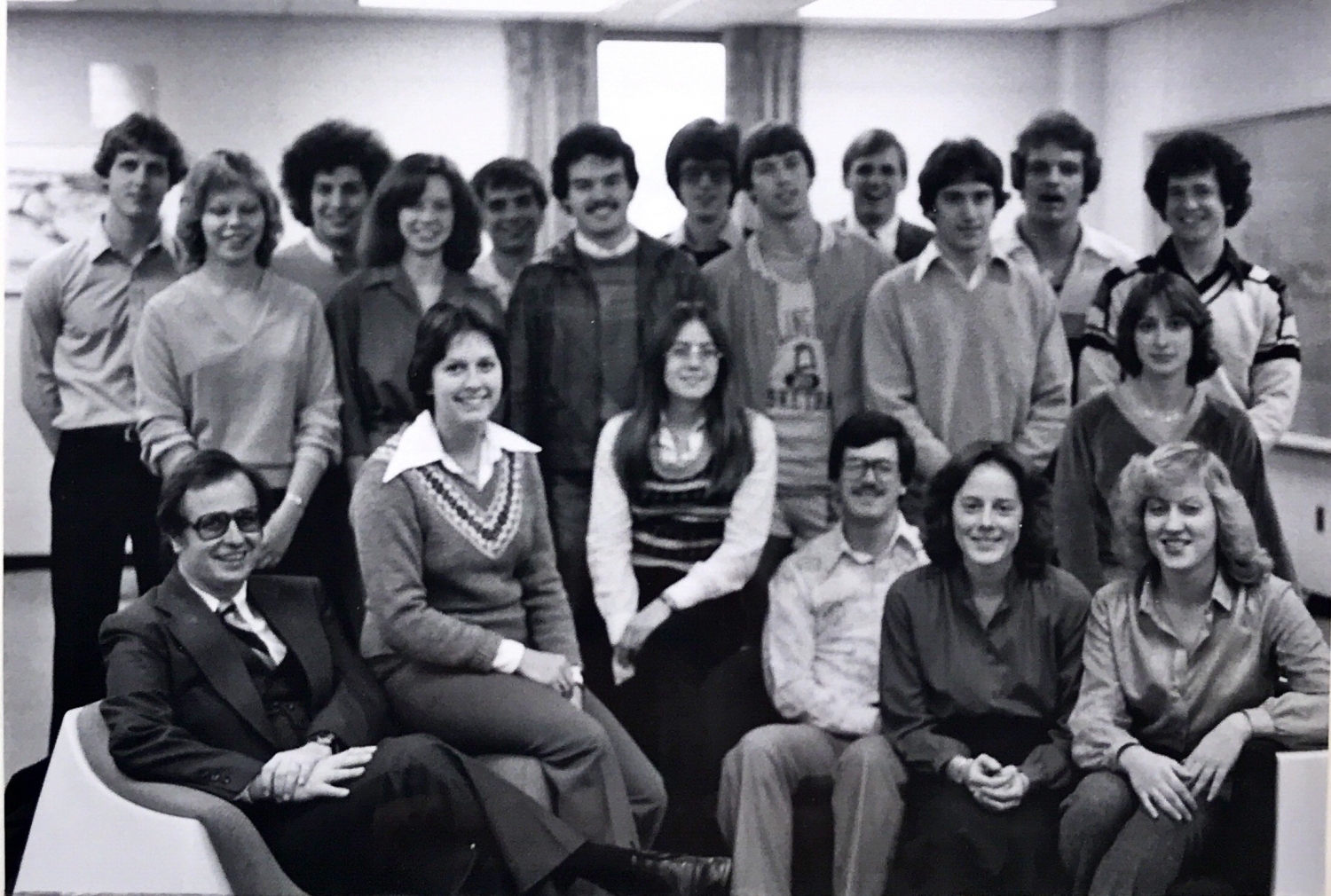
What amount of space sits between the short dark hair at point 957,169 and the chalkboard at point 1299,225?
0.38 metres

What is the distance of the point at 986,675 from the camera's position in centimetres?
342

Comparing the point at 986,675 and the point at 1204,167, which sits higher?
the point at 1204,167

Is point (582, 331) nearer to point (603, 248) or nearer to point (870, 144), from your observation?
point (603, 248)

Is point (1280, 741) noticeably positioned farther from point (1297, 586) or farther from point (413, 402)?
point (413, 402)

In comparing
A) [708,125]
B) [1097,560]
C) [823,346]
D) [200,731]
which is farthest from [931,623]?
[200,731]

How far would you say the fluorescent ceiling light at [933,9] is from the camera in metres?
3.43

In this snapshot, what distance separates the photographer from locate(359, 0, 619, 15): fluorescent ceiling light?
3361mm

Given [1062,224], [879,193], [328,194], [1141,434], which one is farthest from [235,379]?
[1141,434]

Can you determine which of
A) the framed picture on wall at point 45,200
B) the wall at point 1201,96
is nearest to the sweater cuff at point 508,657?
the framed picture on wall at point 45,200

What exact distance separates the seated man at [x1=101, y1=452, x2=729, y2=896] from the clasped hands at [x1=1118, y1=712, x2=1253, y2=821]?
1.09 metres

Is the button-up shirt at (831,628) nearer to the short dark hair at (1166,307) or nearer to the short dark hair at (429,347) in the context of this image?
the short dark hair at (1166,307)

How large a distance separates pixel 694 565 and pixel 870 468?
17.6 inches

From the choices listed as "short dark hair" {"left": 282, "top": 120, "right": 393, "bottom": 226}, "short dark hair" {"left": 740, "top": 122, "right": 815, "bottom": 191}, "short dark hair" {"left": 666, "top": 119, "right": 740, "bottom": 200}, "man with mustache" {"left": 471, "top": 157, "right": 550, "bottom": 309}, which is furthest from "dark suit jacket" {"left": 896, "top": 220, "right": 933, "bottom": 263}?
"short dark hair" {"left": 282, "top": 120, "right": 393, "bottom": 226}

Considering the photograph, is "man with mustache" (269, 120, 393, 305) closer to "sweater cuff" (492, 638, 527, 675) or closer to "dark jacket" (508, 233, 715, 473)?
"dark jacket" (508, 233, 715, 473)
